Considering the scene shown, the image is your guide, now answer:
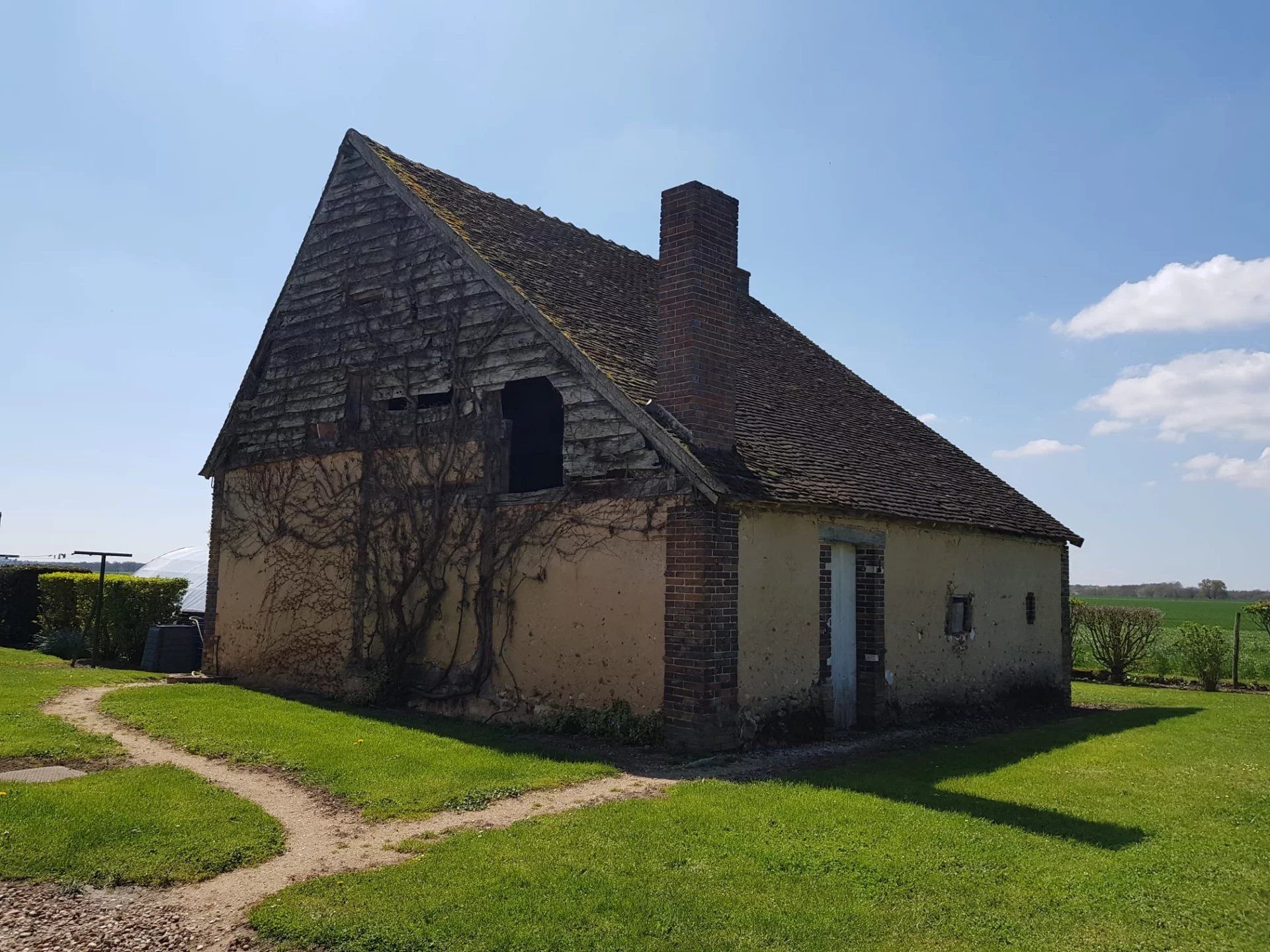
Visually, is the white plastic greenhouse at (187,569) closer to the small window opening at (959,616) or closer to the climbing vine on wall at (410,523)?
the climbing vine on wall at (410,523)

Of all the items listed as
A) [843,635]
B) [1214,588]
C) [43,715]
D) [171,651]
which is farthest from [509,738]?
[1214,588]

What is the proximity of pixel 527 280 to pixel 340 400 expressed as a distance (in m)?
4.12

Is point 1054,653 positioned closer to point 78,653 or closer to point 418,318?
point 418,318

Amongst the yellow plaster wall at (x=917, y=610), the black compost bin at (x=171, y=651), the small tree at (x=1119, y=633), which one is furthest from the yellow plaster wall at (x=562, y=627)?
the small tree at (x=1119, y=633)

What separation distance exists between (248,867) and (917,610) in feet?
32.7

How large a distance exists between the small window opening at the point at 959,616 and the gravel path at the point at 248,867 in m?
4.32

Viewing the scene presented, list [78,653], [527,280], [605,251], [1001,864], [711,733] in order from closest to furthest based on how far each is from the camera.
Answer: [1001,864] < [711,733] < [527,280] < [605,251] < [78,653]

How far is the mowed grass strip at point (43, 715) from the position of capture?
30.0 ft

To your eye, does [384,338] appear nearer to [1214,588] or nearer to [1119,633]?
[1119,633]

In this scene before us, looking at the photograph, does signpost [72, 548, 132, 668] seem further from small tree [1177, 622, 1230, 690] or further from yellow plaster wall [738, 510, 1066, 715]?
small tree [1177, 622, 1230, 690]

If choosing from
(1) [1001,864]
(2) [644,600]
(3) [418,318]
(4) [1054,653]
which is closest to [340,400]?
(3) [418,318]

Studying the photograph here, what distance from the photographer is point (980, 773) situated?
9734 millimetres

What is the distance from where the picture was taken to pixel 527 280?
1289 centimetres

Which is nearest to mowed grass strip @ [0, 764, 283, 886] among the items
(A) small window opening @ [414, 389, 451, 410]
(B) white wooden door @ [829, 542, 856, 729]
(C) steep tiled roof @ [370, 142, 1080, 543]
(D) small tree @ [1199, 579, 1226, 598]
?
(C) steep tiled roof @ [370, 142, 1080, 543]
